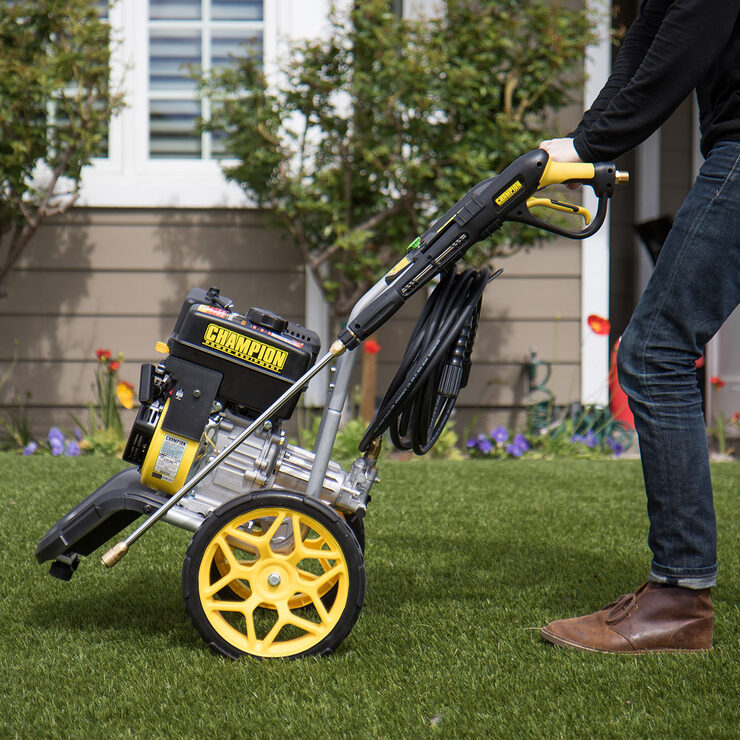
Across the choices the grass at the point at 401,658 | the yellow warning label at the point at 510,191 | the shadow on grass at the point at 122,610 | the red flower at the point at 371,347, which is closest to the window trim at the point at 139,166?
the red flower at the point at 371,347

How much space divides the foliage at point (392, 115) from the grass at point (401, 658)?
2341 mm

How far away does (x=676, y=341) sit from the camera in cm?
196

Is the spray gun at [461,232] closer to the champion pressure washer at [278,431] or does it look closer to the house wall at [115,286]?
the champion pressure washer at [278,431]

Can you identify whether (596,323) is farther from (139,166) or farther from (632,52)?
(632,52)

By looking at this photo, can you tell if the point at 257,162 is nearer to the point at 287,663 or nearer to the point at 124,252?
the point at 124,252

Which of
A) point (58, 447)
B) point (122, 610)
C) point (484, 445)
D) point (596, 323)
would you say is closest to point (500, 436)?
point (484, 445)

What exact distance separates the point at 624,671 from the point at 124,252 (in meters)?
4.63

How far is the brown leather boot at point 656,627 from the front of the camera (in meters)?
2.00

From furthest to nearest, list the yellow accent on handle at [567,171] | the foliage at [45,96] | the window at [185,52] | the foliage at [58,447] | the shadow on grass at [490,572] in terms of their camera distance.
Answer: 1. the window at [185,52]
2. the foliage at [58,447]
3. the foliage at [45,96]
4. the shadow on grass at [490,572]
5. the yellow accent on handle at [567,171]

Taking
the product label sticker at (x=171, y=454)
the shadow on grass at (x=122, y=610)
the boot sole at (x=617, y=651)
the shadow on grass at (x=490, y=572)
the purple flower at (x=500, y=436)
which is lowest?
the purple flower at (x=500, y=436)

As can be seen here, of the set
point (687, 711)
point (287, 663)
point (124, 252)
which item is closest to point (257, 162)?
point (124, 252)

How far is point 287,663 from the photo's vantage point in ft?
6.32

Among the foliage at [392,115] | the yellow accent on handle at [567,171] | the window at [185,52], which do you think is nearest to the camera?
the yellow accent on handle at [567,171]

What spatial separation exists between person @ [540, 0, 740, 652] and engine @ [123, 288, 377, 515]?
68 centimetres
